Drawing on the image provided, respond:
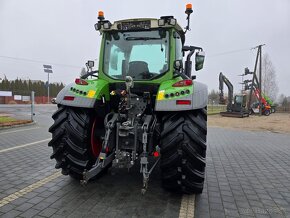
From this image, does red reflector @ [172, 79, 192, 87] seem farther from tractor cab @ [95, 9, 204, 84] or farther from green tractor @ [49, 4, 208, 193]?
tractor cab @ [95, 9, 204, 84]

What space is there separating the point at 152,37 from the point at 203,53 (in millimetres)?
1052

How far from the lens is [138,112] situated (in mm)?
4008

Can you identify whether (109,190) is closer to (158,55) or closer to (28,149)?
(158,55)

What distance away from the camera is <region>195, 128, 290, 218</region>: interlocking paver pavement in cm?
341

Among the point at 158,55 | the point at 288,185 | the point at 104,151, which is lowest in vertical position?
the point at 288,185

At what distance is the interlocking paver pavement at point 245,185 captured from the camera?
11.2ft

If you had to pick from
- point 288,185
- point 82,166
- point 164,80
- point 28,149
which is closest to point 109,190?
point 82,166

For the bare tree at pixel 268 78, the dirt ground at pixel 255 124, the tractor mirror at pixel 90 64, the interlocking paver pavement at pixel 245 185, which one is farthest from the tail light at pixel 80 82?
the bare tree at pixel 268 78

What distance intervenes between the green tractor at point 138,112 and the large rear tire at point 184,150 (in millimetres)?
13

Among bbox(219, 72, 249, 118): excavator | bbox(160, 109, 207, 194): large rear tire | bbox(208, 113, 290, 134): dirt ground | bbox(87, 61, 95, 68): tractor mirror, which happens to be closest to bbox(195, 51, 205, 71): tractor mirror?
bbox(160, 109, 207, 194): large rear tire

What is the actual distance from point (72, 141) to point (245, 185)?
3.09 meters

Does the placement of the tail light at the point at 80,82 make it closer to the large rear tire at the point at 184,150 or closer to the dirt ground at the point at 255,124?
the large rear tire at the point at 184,150

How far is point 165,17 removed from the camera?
3.99 meters

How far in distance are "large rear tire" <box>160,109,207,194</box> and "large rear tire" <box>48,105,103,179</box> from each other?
1.21 metres
